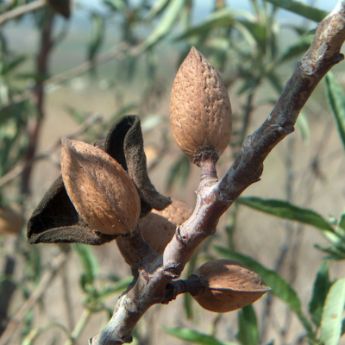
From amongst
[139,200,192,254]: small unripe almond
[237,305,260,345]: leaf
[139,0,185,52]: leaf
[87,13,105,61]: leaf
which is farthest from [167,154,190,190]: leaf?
[139,200,192,254]: small unripe almond

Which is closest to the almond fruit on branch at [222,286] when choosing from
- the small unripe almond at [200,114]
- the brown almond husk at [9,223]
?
the small unripe almond at [200,114]

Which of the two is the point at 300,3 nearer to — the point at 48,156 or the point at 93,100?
the point at 48,156

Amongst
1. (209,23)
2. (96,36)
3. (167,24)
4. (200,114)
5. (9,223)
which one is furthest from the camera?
(96,36)

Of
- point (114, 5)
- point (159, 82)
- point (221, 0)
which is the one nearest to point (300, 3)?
point (221, 0)

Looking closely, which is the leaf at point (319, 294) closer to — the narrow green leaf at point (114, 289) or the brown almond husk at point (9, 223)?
the narrow green leaf at point (114, 289)

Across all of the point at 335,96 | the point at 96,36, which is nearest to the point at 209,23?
the point at 335,96

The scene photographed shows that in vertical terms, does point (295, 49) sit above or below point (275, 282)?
above

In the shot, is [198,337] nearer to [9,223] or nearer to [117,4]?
[9,223]
